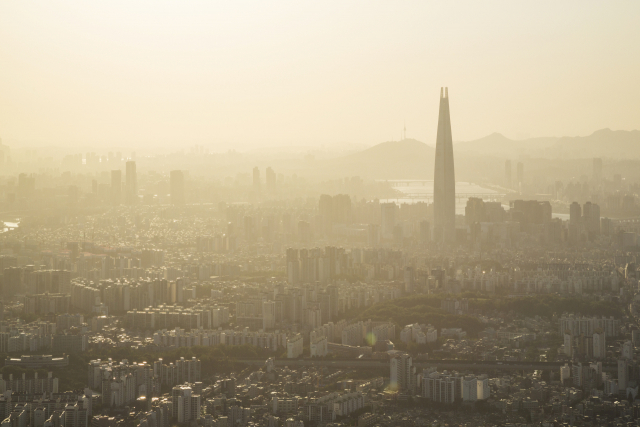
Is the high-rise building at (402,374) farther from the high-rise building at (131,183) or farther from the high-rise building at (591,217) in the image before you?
the high-rise building at (131,183)

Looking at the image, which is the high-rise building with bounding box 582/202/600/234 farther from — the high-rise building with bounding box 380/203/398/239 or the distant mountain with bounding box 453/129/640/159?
the distant mountain with bounding box 453/129/640/159

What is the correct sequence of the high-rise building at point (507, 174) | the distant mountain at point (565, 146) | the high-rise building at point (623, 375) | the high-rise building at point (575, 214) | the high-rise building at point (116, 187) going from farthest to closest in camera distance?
the high-rise building at point (507, 174) < the distant mountain at point (565, 146) < the high-rise building at point (116, 187) < the high-rise building at point (575, 214) < the high-rise building at point (623, 375)

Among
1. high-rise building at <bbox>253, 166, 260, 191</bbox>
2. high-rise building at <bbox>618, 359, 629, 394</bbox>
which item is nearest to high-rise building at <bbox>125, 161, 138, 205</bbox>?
high-rise building at <bbox>253, 166, 260, 191</bbox>

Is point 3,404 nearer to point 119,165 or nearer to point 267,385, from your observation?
point 267,385

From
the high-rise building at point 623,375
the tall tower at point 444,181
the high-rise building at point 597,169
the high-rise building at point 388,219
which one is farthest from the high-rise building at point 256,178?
the high-rise building at point 623,375

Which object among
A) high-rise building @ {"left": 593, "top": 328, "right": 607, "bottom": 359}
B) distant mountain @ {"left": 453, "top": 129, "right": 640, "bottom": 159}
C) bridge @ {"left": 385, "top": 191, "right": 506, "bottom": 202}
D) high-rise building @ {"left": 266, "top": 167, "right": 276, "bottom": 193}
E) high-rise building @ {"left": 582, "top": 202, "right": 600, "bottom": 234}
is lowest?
high-rise building @ {"left": 593, "top": 328, "right": 607, "bottom": 359}

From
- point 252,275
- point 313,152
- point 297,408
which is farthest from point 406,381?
point 313,152
